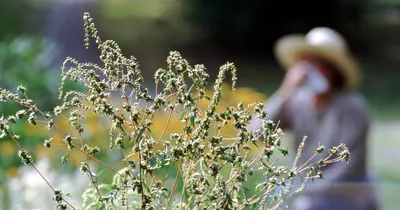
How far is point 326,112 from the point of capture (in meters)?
4.49

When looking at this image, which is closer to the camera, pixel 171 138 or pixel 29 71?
pixel 171 138

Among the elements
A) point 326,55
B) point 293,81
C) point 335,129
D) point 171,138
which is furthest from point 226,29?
point 171,138

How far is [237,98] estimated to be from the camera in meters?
4.32

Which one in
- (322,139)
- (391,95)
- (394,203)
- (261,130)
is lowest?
(261,130)

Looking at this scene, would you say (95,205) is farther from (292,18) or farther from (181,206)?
(292,18)

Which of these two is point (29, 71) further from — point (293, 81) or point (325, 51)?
point (325, 51)

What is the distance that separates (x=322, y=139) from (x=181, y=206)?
2.98 metres

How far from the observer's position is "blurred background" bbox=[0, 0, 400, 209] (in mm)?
16531

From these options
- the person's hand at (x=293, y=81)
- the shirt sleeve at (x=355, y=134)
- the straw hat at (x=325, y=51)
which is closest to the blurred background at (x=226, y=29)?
the straw hat at (x=325, y=51)

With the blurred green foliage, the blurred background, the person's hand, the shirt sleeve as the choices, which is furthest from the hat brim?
the blurred background

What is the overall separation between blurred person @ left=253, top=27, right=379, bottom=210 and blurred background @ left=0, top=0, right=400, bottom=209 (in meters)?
8.93

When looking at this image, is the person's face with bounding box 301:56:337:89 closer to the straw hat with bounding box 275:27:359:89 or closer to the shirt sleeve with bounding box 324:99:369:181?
the straw hat with bounding box 275:27:359:89

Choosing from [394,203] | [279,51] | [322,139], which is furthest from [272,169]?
[279,51]

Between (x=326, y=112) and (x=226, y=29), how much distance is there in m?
12.6
